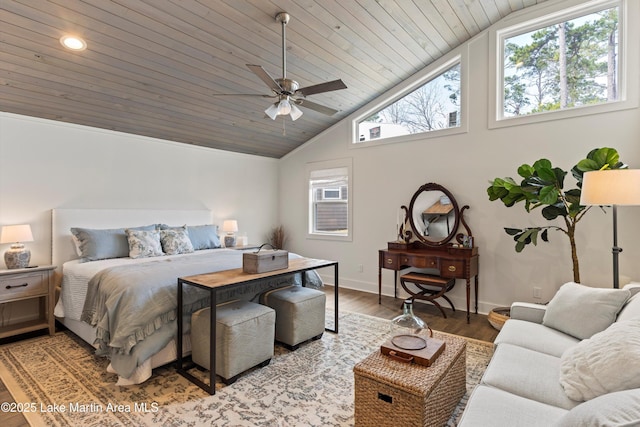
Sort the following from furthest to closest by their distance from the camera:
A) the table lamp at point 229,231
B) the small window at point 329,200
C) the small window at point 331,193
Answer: the small window at point 331,193 < the small window at point 329,200 < the table lamp at point 229,231

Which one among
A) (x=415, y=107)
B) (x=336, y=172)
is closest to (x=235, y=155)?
(x=336, y=172)

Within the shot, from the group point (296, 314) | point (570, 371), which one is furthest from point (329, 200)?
point (570, 371)

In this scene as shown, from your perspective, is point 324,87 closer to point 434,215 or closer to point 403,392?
point 403,392

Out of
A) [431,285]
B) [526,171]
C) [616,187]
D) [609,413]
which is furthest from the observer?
[431,285]

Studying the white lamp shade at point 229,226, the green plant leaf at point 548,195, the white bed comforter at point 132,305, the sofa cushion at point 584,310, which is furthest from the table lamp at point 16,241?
the green plant leaf at point 548,195

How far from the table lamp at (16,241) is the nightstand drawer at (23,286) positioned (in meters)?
0.21

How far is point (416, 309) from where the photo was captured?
425cm

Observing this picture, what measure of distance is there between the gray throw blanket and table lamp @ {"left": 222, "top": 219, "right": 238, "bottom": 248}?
1998mm

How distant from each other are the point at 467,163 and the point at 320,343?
2.87m

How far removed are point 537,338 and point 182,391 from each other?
247 centimetres

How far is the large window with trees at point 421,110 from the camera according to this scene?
4.35 meters

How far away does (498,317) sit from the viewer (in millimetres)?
3410

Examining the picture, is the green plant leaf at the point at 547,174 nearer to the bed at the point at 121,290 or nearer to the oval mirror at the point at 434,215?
the oval mirror at the point at 434,215

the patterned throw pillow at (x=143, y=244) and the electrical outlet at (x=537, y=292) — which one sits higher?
the patterned throw pillow at (x=143, y=244)
